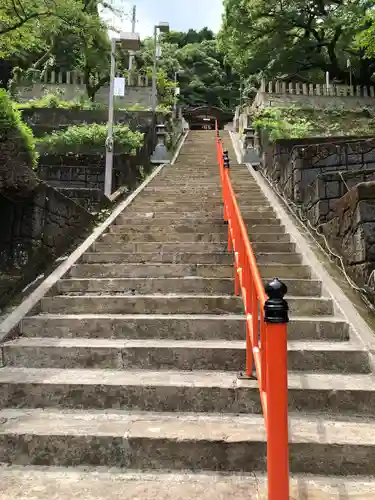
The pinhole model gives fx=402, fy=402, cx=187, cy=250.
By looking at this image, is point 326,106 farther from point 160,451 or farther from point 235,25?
point 160,451

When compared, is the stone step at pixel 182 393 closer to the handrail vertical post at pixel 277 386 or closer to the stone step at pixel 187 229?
the handrail vertical post at pixel 277 386

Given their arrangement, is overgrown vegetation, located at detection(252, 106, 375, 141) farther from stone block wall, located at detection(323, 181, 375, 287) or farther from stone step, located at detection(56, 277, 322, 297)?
stone step, located at detection(56, 277, 322, 297)

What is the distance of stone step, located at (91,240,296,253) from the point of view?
514cm

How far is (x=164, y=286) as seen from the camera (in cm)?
427

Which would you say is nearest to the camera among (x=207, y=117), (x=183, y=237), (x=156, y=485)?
(x=156, y=485)

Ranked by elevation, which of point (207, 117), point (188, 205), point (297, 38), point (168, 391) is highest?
point (297, 38)

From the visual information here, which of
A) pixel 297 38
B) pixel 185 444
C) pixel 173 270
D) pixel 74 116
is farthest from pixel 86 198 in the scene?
pixel 297 38

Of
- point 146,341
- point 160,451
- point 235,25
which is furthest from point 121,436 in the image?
point 235,25

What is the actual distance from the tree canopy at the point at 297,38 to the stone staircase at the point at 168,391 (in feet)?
63.5

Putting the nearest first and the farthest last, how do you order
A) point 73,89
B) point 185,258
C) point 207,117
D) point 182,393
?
1. point 182,393
2. point 185,258
3. point 73,89
4. point 207,117

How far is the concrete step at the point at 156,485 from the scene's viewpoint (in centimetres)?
200

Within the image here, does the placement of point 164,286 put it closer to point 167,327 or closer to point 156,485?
point 167,327

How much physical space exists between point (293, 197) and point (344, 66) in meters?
18.0

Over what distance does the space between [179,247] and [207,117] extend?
91.4ft
